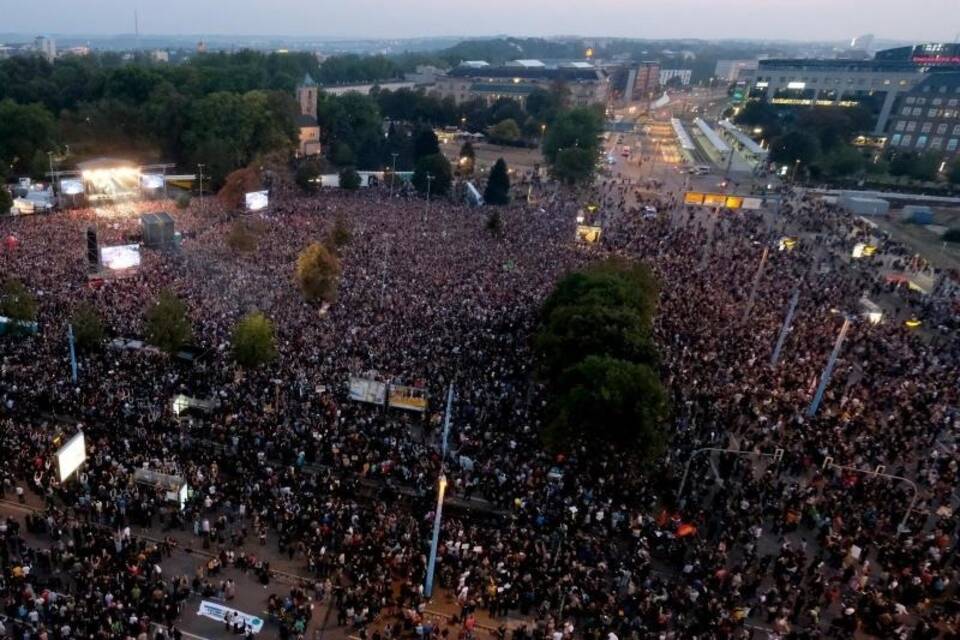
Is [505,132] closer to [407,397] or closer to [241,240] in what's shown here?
[241,240]

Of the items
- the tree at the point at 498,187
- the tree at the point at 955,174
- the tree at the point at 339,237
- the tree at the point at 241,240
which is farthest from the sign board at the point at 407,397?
the tree at the point at 955,174

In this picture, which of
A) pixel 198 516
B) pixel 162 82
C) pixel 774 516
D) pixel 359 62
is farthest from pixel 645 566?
pixel 359 62

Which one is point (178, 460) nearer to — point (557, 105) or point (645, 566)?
point (645, 566)

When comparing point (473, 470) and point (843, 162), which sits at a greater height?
point (843, 162)

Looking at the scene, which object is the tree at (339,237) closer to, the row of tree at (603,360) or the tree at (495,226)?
the tree at (495,226)

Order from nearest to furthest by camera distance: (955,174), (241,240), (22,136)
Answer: (241,240)
(22,136)
(955,174)

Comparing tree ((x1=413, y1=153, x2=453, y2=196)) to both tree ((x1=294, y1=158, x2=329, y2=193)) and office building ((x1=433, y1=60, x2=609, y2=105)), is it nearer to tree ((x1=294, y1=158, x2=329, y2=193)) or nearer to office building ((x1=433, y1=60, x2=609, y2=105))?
tree ((x1=294, y1=158, x2=329, y2=193))

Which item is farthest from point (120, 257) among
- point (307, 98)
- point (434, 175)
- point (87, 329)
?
point (307, 98)
